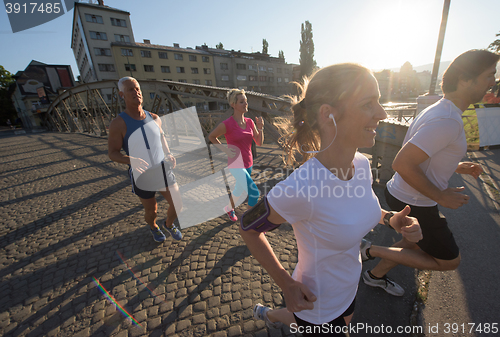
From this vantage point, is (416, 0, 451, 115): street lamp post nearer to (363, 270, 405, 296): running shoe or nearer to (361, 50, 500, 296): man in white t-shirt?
(361, 50, 500, 296): man in white t-shirt

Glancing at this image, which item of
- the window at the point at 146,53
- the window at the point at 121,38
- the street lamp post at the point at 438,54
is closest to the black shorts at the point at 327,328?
the street lamp post at the point at 438,54

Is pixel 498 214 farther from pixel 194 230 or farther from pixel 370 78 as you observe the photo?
pixel 194 230

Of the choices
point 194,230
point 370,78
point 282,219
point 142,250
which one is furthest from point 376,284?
point 142,250

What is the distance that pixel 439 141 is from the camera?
5.32ft

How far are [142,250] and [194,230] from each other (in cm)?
79

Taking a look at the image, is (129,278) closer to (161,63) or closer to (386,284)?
(386,284)

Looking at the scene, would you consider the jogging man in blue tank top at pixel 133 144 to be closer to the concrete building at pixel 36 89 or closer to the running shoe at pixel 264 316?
the running shoe at pixel 264 316

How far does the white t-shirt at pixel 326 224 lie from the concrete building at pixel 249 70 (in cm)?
5093

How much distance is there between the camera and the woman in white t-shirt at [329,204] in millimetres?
1064

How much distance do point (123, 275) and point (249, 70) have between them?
5725 cm

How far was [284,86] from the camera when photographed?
63375 mm

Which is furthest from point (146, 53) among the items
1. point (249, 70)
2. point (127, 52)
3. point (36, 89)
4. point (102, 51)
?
point (36, 89)

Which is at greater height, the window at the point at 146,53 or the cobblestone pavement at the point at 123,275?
the window at the point at 146,53

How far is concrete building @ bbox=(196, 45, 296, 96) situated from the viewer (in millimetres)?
50781
